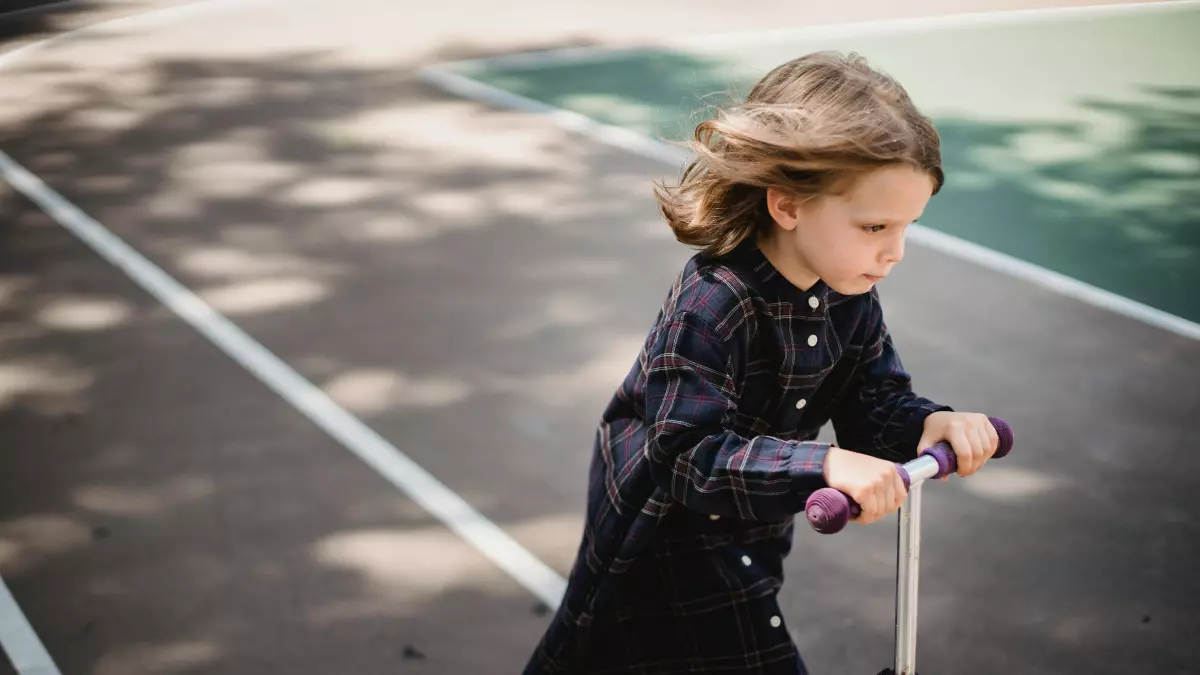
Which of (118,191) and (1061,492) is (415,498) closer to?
(1061,492)

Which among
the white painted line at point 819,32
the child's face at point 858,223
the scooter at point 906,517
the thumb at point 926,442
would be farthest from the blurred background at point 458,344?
the scooter at point 906,517

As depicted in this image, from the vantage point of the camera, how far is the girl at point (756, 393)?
2229mm

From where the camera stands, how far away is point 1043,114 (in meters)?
→ 8.27

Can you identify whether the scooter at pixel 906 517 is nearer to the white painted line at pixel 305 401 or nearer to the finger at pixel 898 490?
the finger at pixel 898 490

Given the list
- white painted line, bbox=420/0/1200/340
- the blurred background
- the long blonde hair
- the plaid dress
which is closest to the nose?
the long blonde hair

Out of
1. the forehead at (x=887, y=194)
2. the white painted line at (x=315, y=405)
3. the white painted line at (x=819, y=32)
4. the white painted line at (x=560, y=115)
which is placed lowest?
the white painted line at (x=315, y=405)

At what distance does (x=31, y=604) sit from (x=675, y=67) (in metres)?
6.56

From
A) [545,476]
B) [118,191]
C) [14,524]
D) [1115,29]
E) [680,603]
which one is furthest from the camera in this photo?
[1115,29]

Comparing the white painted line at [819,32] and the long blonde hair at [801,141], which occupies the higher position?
the long blonde hair at [801,141]

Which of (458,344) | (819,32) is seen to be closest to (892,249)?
(458,344)

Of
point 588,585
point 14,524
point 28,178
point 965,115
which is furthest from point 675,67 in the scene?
point 588,585

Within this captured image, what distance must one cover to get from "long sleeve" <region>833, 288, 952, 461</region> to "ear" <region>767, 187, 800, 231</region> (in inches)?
14.3

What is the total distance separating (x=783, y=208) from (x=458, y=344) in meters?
2.98

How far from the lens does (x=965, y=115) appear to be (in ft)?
27.0
